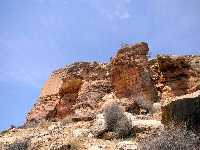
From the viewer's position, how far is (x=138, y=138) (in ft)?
42.5

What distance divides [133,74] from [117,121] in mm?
8966

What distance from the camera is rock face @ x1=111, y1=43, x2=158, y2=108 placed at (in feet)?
74.1

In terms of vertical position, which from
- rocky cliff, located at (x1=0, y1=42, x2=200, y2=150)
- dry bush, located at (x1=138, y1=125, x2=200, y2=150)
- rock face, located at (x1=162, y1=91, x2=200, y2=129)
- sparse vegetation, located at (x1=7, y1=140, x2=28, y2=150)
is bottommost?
dry bush, located at (x1=138, y1=125, x2=200, y2=150)

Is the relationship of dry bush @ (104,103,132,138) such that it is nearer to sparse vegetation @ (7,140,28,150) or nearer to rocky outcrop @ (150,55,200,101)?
sparse vegetation @ (7,140,28,150)

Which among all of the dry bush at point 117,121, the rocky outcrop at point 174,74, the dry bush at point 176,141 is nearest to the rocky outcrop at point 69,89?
the rocky outcrop at point 174,74

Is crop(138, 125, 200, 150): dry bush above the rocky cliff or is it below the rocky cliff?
below

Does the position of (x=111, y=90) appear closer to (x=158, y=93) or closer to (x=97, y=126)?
(x=158, y=93)

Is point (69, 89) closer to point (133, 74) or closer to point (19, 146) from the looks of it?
point (133, 74)

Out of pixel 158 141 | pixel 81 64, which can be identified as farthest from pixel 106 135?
pixel 81 64

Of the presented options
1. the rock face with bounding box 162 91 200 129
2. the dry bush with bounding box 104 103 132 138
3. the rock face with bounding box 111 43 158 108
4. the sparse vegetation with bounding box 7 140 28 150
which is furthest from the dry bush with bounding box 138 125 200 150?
the rock face with bounding box 111 43 158 108

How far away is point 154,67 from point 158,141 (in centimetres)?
1482

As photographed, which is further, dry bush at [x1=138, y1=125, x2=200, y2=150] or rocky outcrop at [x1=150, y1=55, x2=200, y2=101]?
rocky outcrop at [x1=150, y1=55, x2=200, y2=101]

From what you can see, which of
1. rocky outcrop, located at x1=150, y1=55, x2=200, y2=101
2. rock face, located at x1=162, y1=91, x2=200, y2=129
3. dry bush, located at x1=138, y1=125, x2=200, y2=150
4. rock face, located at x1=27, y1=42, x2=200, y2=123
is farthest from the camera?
rocky outcrop, located at x1=150, y1=55, x2=200, y2=101

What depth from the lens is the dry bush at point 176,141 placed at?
1022cm
